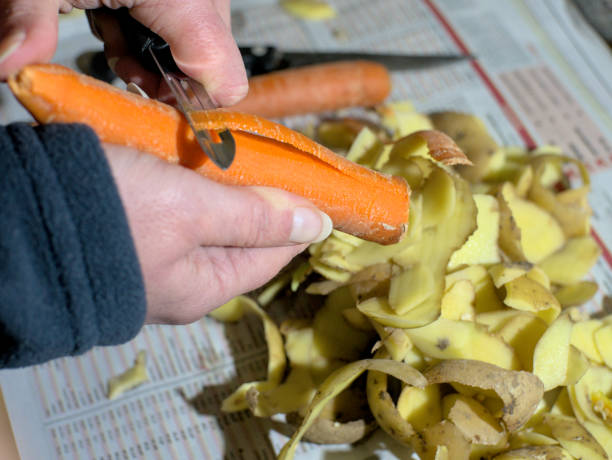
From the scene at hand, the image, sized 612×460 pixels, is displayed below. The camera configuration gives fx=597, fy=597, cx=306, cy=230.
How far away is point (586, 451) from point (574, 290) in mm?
258


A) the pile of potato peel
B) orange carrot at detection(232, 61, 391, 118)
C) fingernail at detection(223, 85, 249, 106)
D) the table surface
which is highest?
fingernail at detection(223, 85, 249, 106)

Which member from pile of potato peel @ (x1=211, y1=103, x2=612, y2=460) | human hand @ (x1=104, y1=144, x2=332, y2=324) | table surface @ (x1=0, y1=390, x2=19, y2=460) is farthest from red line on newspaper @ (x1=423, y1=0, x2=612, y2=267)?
table surface @ (x1=0, y1=390, x2=19, y2=460)

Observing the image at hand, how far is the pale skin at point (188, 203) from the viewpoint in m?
0.51

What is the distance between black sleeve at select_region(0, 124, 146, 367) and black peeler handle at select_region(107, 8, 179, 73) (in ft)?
0.81

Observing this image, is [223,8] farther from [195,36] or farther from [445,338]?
[445,338]

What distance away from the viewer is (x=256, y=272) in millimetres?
658

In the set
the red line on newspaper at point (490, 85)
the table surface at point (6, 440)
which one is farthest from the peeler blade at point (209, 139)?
the red line on newspaper at point (490, 85)

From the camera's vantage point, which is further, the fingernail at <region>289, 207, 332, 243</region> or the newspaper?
the newspaper

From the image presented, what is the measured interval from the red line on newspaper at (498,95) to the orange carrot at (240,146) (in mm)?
515

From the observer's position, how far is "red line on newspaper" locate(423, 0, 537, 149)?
3.85 ft

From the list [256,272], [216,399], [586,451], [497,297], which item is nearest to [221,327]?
[216,399]

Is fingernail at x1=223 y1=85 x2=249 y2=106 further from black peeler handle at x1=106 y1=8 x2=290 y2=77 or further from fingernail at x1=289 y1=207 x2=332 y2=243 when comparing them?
fingernail at x1=289 y1=207 x2=332 y2=243

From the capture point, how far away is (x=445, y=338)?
2.45 ft

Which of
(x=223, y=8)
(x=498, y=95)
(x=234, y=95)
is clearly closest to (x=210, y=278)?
(x=234, y=95)
